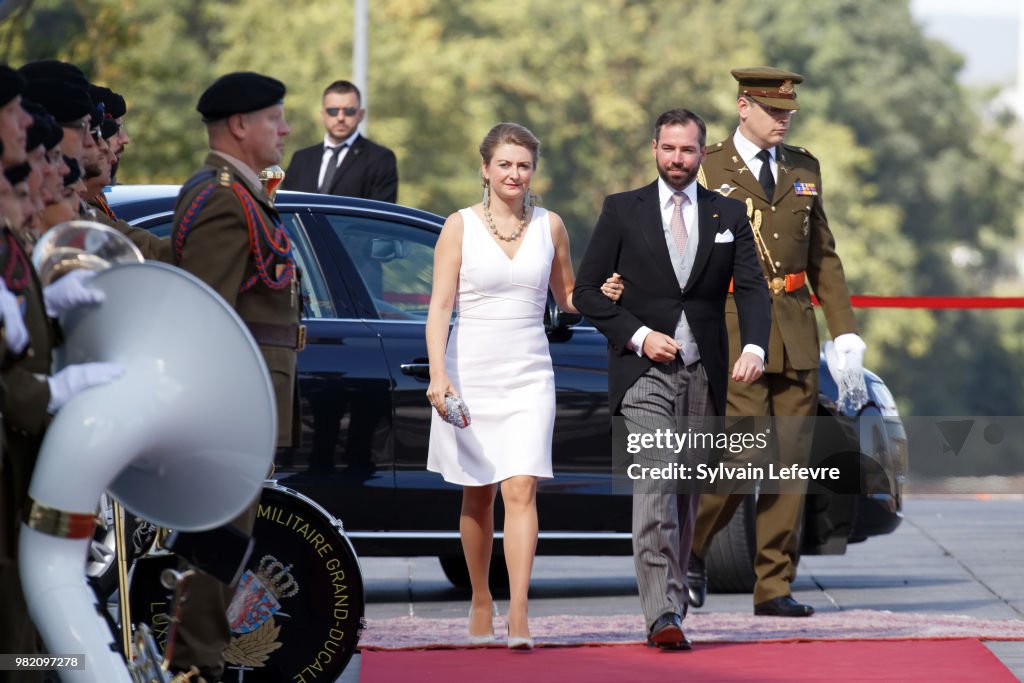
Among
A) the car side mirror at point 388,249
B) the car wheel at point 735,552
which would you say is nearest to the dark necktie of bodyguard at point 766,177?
the car side mirror at point 388,249

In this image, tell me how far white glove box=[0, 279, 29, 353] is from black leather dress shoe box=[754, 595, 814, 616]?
195 inches

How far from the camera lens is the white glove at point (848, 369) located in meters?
9.23

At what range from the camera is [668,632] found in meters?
7.77

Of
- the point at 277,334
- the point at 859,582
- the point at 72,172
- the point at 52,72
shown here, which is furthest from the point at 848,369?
the point at 72,172

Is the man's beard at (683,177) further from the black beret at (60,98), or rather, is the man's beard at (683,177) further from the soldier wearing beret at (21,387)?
the soldier wearing beret at (21,387)

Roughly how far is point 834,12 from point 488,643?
196 feet

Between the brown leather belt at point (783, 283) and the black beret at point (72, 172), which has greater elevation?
the black beret at point (72, 172)

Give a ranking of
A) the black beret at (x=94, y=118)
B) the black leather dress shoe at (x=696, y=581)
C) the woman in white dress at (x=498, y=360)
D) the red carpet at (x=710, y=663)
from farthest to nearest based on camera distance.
Result: 1. the black leather dress shoe at (x=696, y=581)
2. the woman in white dress at (x=498, y=360)
3. the red carpet at (x=710, y=663)
4. the black beret at (x=94, y=118)

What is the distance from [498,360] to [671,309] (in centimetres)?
74

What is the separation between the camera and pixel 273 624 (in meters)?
6.61

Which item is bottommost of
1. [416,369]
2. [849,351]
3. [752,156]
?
[416,369]

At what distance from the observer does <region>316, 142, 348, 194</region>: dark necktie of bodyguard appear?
11438 millimetres

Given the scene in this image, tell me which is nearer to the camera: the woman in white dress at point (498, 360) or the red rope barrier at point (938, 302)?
the woman in white dress at point (498, 360)

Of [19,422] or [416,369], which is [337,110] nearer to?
[416,369]
